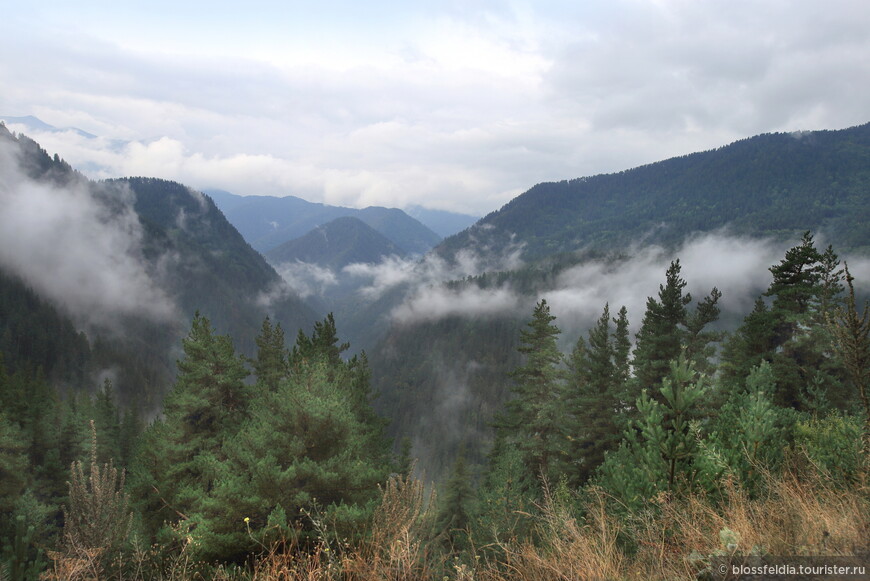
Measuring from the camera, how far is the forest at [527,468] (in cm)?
525

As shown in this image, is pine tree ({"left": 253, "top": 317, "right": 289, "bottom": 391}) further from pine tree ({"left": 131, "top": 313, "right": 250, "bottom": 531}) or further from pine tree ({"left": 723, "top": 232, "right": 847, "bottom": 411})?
pine tree ({"left": 723, "top": 232, "right": 847, "bottom": 411})

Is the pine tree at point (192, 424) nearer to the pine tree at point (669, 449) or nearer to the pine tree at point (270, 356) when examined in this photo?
the pine tree at point (270, 356)

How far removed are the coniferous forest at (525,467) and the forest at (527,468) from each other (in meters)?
0.07

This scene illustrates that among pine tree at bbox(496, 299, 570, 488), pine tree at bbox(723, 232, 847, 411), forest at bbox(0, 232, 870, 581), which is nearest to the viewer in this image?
forest at bbox(0, 232, 870, 581)

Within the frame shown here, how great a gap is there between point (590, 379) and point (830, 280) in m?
10.0

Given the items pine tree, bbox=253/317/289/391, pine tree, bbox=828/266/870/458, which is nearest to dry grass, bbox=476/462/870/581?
pine tree, bbox=828/266/870/458

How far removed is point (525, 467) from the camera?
21109 millimetres

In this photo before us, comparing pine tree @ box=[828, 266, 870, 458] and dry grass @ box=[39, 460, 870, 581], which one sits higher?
pine tree @ box=[828, 266, 870, 458]

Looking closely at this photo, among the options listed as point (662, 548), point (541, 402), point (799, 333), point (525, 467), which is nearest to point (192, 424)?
point (525, 467)

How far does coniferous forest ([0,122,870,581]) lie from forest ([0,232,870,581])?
0.24 feet

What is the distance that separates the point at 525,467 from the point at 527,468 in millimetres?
982

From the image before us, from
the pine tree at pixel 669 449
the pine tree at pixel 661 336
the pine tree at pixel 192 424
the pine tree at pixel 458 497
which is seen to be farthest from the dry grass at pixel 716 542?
the pine tree at pixel 458 497

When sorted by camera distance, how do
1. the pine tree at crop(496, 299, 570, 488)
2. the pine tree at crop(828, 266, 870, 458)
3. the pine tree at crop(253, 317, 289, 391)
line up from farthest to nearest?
the pine tree at crop(253, 317, 289, 391) < the pine tree at crop(496, 299, 570, 488) < the pine tree at crop(828, 266, 870, 458)

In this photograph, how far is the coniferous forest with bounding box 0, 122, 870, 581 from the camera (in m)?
5.27
